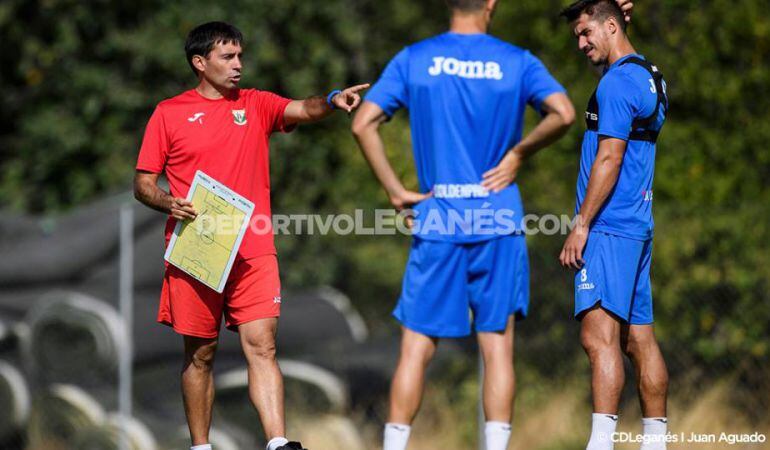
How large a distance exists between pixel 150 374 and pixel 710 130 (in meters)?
5.90

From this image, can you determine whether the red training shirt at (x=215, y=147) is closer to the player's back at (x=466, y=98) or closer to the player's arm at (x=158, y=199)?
the player's arm at (x=158, y=199)

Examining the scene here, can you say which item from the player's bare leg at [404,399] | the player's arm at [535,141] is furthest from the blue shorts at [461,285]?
the player's arm at [535,141]

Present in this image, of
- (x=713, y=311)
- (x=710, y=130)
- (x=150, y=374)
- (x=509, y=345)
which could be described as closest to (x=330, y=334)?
(x=150, y=374)

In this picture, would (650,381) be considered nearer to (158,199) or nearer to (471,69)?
(471,69)

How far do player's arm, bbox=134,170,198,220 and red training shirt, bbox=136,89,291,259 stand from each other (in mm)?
45

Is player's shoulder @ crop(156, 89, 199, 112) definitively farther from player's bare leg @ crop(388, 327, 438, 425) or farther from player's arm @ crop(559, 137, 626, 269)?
player's arm @ crop(559, 137, 626, 269)

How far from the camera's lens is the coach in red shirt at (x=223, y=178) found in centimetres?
534

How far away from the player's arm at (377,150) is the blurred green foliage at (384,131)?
4417mm

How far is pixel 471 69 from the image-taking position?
5848 mm

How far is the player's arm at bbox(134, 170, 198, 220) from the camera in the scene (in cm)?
521

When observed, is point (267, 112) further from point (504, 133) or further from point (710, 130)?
point (710, 130)

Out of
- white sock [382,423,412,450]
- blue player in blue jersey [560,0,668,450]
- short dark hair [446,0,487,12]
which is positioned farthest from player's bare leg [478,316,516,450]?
short dark hair [446,0,487,12]

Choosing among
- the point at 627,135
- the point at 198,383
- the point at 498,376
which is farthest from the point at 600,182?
the point at 198,383

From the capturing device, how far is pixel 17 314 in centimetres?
1005
